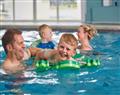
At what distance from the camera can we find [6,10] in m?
24.3

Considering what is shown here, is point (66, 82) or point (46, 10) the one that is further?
point (46, 10)

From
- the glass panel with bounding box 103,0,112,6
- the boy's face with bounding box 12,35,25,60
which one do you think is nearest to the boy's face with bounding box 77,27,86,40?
the boy's face with bounding box 12,35,25,60

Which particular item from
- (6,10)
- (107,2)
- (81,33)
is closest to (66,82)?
(81,33)

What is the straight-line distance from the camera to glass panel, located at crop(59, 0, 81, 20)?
23547mm

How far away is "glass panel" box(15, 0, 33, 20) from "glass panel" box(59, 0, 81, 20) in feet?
5.41

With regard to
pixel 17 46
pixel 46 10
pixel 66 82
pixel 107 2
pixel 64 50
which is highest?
pixel 107 2

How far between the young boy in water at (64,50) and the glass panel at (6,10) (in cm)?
1739

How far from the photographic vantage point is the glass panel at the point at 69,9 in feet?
77.3

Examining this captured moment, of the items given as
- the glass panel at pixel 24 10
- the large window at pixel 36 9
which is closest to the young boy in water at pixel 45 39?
the large window at pixel 36 9

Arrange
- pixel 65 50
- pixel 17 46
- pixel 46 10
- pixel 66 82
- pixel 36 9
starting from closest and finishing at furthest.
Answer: pixel 17 46, pixel 66 82, pixel 65 50, pixel 46 10, pixel 36 9

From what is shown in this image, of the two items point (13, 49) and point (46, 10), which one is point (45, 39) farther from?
point (46, 10)

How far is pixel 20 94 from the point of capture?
5.40m

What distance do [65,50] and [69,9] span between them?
17365 mm

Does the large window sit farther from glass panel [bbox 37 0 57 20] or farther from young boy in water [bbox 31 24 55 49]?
young boy in water [bbox 31 24 55 49]
